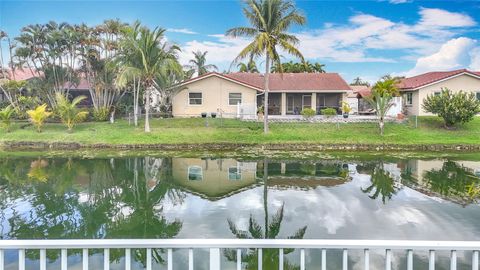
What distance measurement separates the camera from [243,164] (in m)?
17.0

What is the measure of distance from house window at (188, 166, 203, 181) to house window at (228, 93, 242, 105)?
14.6 m

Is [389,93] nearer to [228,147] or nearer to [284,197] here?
[228,147]

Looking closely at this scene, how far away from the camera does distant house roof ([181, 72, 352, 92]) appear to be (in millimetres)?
29906

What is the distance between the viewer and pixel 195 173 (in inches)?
582

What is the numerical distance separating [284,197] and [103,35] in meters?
22.7

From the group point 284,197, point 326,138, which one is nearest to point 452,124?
point 326,138

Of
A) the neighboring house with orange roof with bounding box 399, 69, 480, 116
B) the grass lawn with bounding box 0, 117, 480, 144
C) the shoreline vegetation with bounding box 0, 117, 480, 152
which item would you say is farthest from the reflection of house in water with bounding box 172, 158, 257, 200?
the neighboring house with orange roof with bounding box 399, 69, 480, 116

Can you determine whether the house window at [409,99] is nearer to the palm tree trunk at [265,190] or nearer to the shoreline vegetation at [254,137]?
the shoreline vegetation at [254,137]

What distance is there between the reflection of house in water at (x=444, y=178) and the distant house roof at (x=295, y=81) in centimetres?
1423

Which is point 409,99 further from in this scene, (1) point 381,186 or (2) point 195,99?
(1) point 381,186

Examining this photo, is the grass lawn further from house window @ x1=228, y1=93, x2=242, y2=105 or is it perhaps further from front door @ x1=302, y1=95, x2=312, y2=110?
front door @ x1=302, y1=95, x2=312, y2=110

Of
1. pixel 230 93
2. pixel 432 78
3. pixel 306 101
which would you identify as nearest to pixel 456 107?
pixel 432 78

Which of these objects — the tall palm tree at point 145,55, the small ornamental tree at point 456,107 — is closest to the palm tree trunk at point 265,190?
the tall palm tree at point 145,55

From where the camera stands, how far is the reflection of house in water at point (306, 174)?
13352 mm
